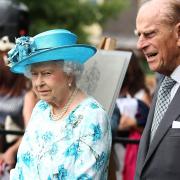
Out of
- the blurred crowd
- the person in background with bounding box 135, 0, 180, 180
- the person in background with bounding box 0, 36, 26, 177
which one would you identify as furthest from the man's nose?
the person in background with bounding box 0, 36, 26, 177

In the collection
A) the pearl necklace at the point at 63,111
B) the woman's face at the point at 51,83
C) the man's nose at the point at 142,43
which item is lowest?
the pearl necklace at the point at 63,111

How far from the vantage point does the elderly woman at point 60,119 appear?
13.5ft

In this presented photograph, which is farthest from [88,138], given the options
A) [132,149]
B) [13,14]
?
[13,14]

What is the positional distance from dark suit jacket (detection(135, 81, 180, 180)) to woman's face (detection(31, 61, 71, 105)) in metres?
0.79

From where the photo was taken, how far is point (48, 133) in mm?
4227

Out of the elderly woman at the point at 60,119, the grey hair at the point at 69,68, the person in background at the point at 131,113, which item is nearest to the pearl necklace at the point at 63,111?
the elderly woman at the point at 60,119

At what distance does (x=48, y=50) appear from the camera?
425 cm

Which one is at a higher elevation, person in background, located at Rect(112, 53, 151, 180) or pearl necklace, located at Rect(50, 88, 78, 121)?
pearl necklace, located at Rect(50, 88, 78, 121)

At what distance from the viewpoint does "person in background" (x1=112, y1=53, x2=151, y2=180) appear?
6.47 meters

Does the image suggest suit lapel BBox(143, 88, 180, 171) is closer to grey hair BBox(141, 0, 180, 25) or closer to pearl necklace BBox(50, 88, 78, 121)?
grey hair BBox(141, 0, 180, 25)

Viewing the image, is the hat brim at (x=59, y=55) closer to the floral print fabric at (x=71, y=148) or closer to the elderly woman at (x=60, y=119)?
the elderly woman at (x=60, y=119)

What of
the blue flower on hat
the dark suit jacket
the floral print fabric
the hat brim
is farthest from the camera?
the blue flower on hat

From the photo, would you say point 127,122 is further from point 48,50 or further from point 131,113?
point 48,50

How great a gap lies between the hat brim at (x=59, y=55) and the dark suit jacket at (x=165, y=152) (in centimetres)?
90
